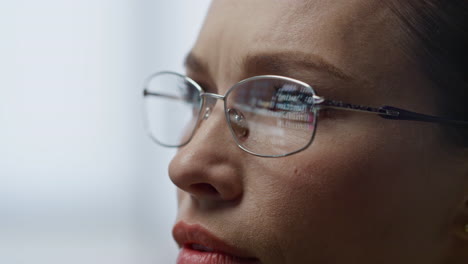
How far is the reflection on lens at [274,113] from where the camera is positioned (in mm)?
847

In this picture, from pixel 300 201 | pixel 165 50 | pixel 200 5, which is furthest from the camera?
pixel 165 50

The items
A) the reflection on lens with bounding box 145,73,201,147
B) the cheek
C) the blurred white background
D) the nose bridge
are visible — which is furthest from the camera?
the blurred white background

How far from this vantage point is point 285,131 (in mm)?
865

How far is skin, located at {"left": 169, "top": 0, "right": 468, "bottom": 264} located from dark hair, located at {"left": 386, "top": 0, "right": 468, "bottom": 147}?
0.02 metres

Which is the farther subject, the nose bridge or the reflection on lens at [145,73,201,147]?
the reflection on lens at [145,73,201,147]

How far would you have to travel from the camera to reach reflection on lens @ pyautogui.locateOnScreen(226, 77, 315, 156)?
0.85 metres

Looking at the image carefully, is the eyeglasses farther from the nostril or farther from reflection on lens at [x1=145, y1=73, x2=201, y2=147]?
reflection on lens at [x1=145, y1=73, x2=201, y2=147]

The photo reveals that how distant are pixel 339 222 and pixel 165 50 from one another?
1507mm

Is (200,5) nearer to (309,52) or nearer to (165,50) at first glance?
(165,50)

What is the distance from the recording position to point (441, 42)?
0.88 m

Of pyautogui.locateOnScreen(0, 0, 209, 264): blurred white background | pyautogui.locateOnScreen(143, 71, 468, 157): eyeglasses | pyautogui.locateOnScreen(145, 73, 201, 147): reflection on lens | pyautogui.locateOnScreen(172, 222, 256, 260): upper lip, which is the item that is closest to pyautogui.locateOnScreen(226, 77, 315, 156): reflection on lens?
pyautogui.locateOnScreen(143, 71, 468, 157): eyeglasses

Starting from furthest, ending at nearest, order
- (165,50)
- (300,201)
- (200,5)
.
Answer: (165,50), (200,5), (300,201)

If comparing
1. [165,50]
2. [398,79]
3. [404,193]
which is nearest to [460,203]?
[404,193]

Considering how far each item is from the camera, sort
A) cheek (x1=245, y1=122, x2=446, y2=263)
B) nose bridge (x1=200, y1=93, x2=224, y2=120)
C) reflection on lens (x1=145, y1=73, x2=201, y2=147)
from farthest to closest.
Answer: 1. reflection on lens (x1=145, y1=73, x2=201, y2=147)
2. nose bridge (x1=200, y1=93, x2=224, y2=120)
3. cheek (x1=245, y1=122, x2=446, y2=263)
